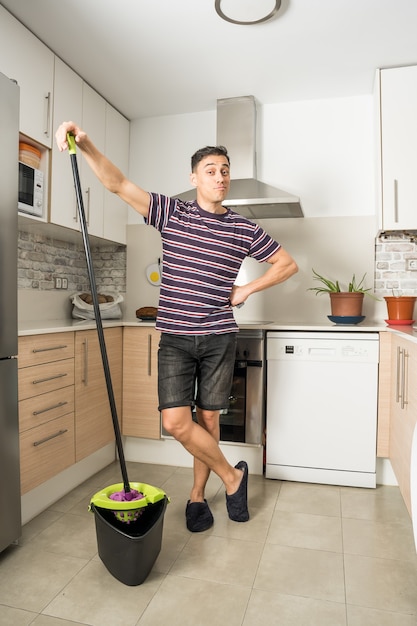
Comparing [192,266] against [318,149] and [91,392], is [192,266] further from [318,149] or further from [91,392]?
[318,149]

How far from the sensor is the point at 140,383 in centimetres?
287

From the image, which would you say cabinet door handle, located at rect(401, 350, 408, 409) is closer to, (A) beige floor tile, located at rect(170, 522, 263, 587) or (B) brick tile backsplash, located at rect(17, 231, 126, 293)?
(A) beige floor tile, located at rect(170, 522, 263, 587)

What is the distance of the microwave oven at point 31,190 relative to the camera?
7.45 feet

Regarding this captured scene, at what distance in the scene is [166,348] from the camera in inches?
79.4

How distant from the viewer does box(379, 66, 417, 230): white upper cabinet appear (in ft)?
8.82

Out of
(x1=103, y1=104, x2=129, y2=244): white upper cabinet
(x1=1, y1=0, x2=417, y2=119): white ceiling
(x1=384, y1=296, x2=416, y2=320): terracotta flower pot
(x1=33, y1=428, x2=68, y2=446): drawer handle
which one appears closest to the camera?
(x1=33, y1=428, x2=68, y2=446): drawer handle

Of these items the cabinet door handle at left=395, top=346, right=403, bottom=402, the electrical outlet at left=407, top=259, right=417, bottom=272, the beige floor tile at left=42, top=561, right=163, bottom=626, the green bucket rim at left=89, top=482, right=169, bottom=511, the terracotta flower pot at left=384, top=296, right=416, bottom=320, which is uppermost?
the electrical outlet at left=407, top=259, right=417, bottom=272

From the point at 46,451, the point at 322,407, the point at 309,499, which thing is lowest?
the point at 309,499

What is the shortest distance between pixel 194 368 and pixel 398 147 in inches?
70.5

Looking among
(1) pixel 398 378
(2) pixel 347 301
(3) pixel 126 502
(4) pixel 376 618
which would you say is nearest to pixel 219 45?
(2) pixel 347 301

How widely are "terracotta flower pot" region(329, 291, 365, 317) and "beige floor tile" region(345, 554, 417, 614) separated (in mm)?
1363

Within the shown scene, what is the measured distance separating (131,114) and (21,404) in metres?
2.33

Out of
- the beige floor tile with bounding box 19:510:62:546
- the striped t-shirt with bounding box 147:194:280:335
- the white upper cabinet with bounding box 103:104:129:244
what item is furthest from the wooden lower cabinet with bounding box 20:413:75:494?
the white upper cabinet with bounding box 103:104:129:244

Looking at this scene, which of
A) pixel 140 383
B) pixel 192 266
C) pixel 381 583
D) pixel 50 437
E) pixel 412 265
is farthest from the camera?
pixel 412 265
